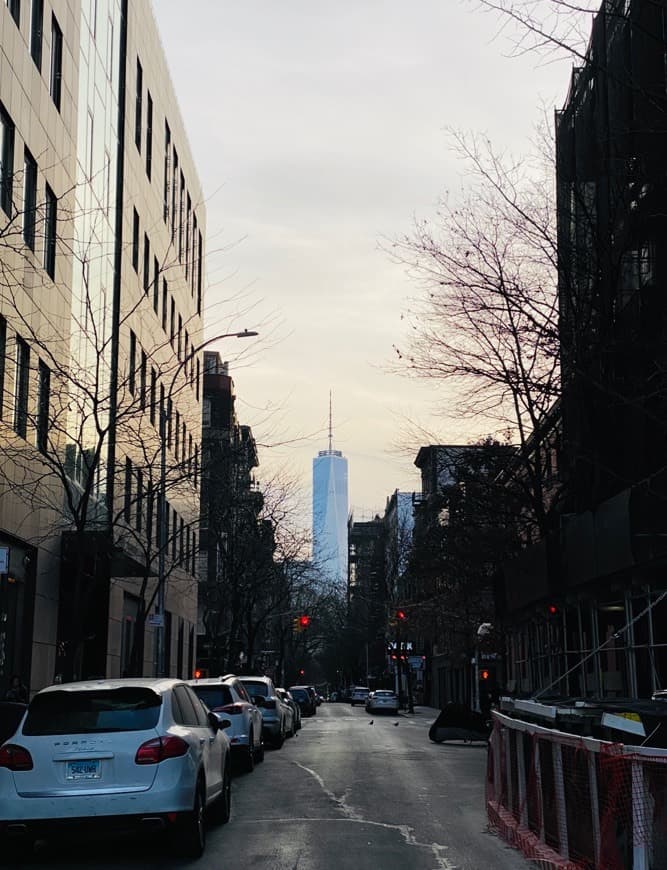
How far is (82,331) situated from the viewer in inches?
1150

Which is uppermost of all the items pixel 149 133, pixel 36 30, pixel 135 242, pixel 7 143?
pixel 149 133

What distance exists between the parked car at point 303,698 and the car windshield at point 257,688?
25.3 m

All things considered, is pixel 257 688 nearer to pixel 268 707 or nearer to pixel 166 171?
pixel 268 707

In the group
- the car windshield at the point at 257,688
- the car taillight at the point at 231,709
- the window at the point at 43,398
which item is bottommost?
the car taillight at the point at 231,709

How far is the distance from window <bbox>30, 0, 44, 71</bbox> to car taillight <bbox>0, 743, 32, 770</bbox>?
68.2ft

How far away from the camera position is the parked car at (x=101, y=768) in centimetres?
1030

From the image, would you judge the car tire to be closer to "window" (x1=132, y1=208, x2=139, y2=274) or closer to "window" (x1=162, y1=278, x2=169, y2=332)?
"window" (x1=132, y1=208, x2=139, y2=274)

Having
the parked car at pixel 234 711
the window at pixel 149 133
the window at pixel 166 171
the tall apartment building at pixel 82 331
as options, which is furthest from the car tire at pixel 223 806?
the window at pixel 166 171

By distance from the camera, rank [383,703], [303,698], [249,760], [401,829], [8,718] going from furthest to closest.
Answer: [383,703] < [303,698] < [249,760] < [8,718] < [401,829]

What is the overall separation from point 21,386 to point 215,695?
8.94 metres

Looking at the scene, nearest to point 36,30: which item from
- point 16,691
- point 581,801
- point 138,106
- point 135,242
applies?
point 135,242

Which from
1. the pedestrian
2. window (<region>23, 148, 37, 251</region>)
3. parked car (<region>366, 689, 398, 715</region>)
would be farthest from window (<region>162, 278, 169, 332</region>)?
parked car (<region>366, 689, 398, 715</region>)

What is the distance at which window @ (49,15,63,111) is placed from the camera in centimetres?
2912

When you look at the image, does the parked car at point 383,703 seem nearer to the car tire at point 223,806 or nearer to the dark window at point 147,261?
the dark window at point 147,261
